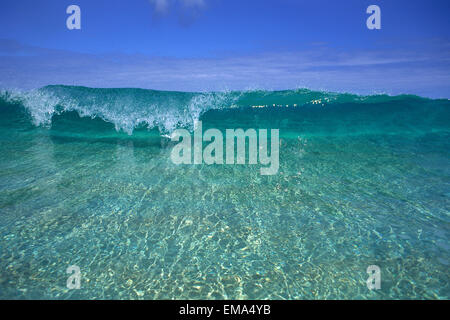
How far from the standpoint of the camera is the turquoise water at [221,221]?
10.0 feet

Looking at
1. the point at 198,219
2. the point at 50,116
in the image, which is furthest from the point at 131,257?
the point at 50,116

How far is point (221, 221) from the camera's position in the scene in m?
4.31

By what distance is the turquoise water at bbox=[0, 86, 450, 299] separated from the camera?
3061 millimetres

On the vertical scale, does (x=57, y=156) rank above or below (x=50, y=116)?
below

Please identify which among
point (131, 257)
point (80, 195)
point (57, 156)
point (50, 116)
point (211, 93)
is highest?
point (211, 93)

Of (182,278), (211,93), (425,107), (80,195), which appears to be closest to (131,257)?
(182,278)

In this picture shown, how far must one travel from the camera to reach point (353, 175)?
6.30 metres

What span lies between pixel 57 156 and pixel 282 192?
6205 millimetres
